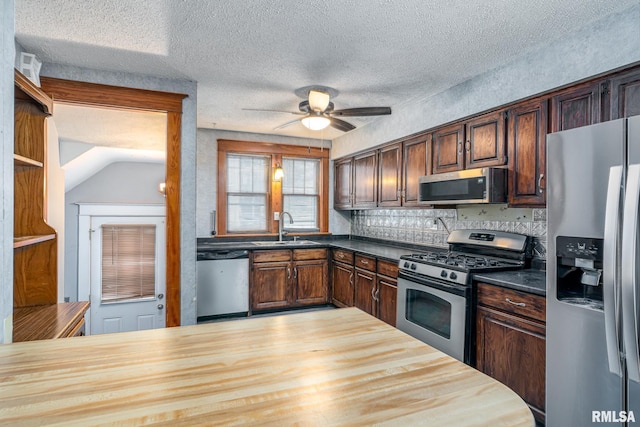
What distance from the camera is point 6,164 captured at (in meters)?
1.20

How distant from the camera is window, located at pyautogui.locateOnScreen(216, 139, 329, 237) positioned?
16.1 ft

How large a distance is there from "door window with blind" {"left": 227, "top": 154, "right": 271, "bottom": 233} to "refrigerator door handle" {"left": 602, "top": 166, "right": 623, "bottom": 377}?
4.18m

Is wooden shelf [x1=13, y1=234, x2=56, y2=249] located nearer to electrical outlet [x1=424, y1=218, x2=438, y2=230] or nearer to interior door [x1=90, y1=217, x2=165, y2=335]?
interior door [x1=90, y1=217, x2=165, y2=335]

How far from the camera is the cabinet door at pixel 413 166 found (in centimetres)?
350

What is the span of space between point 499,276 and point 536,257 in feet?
1.88

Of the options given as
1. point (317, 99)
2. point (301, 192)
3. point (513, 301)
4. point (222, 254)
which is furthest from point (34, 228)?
point (301, 192)

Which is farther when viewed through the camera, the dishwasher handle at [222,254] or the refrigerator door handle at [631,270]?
the dishwasher handle at [222,254]

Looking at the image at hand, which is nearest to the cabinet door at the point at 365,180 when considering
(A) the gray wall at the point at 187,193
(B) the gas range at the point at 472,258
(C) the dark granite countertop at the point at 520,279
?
(B) the gas range at the point at 472,258

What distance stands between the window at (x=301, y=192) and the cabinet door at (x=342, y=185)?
31 centimetres

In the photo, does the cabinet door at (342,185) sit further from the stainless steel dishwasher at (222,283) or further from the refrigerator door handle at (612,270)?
the refrigerator door handle at (612,270)

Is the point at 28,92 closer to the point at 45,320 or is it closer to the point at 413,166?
the point at 45,320

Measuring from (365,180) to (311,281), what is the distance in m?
1.53

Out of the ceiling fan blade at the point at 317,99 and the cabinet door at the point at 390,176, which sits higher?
the ceiling fan blade at the point at 317,99

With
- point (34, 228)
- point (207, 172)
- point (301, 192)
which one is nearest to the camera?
point (34, 228)
